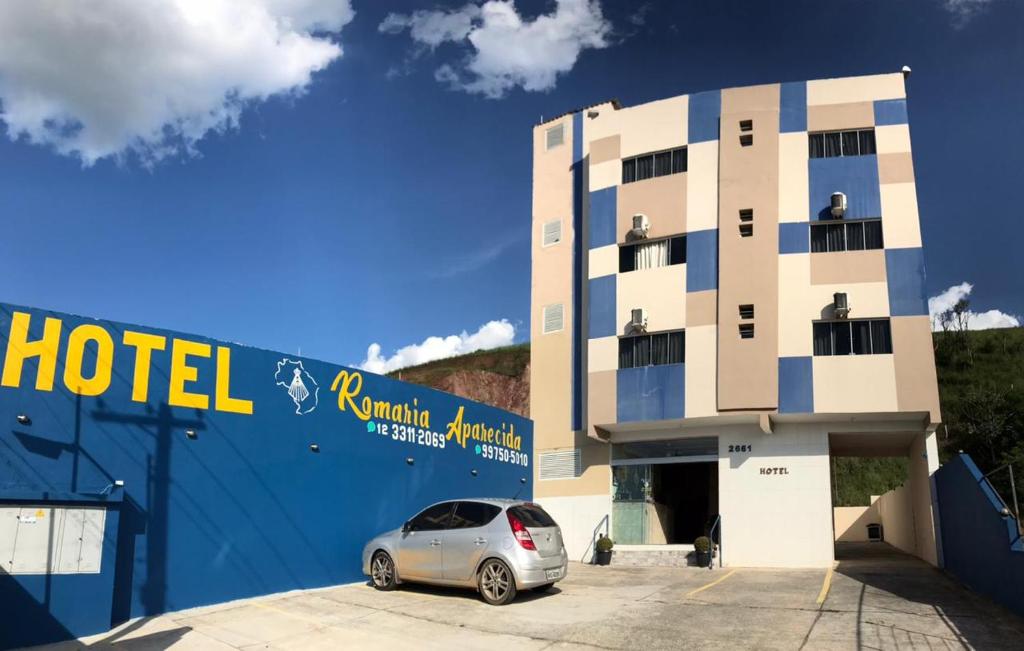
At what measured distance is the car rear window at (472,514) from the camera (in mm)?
12273

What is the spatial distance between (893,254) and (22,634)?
21.0 m

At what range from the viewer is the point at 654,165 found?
2441 centimetres

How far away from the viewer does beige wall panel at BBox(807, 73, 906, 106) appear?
73.2ft

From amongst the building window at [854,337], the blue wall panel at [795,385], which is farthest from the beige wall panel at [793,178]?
the blue wall panel at [795,385]

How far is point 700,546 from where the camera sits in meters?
20.6

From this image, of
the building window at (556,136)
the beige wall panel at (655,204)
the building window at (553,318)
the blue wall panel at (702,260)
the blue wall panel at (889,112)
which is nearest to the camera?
the blue wall panel at (889,112)

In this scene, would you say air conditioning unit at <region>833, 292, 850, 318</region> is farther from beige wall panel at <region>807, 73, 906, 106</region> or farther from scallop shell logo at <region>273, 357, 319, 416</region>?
scallop shell logo at <region>273, 357, 319, 416</region>

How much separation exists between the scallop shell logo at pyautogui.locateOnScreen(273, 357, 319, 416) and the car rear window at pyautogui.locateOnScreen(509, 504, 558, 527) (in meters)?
4.34

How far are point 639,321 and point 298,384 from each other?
1196 centimetres

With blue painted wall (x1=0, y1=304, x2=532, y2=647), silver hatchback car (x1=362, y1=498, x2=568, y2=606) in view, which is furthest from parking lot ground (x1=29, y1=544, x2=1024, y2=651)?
blue painted wall (x1=0, y1=304, x2=532, y2=647)

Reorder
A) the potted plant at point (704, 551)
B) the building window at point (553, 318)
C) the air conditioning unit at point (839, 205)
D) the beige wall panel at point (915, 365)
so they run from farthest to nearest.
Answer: the building window at point (553, 318) < the air conditioning unit at point (839, 205) < the potted plant at point (704, 551) < the beige wall panel at point (915, 365)

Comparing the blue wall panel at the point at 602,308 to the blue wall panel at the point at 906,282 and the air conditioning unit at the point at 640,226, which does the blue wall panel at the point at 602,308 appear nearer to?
the air conditioning unit at the point at 640,226

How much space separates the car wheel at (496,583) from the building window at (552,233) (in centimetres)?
1620

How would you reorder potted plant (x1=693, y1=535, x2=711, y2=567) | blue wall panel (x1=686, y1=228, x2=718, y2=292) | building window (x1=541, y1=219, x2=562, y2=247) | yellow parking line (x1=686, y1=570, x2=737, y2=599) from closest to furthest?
1. yellow parking line (x1=686, y1=570, x2=737, y2=599)
2. potted plant (x1=693, y1=535, x2=711, y2=567)
3. blue wall panel (x1=686, y1=228, x2=718, y2=292)
4. building window (x1=541, y1=219, x2=562, y2=247)
